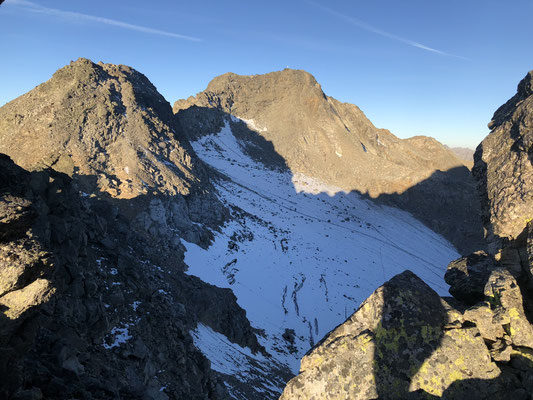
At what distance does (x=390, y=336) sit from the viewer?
5820 millimetres

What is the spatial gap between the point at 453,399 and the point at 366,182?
77.1 metres

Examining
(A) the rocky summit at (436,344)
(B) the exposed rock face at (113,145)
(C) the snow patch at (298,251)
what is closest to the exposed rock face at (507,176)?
(A) the rocky summit at (436,344)

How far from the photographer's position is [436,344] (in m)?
5.55

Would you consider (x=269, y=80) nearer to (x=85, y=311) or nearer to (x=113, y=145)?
(x=113, y=145)

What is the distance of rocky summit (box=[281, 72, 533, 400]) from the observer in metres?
5.21

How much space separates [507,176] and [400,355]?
5.13 metres

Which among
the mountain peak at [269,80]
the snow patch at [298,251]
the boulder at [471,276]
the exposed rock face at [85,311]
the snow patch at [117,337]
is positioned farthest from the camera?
the mountain peak at [269,80]

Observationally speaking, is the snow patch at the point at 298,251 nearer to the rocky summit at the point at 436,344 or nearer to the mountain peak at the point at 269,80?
the rocky summit at the point at 436,344

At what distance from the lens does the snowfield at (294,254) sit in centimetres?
2872

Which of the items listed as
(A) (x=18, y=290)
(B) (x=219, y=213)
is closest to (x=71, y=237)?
(A) (x=18, y=290)

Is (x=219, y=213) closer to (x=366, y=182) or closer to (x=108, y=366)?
(x=108, y=366)

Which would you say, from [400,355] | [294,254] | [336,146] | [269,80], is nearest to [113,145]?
[294,254]

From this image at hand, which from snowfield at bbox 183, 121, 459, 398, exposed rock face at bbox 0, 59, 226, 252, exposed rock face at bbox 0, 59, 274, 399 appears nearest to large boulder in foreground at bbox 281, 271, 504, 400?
exposed rock face at bbox 0, 59, 274, 399

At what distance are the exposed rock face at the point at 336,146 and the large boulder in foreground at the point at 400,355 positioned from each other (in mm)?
67160
